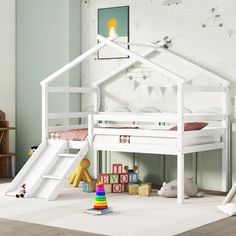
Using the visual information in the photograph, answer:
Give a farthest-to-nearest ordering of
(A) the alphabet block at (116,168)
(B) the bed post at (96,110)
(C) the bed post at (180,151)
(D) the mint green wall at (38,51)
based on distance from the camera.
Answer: (D) the mint green wall at (38,51)
(B) the bed post at (96,110)
(A) the alphabet block at (116,168)
(C) the bed post at (180,151)

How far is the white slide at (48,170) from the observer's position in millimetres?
5023

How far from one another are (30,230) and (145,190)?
5.40ft

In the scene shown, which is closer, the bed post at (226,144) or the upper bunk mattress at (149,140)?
the upper bunk mattress at (149,140)

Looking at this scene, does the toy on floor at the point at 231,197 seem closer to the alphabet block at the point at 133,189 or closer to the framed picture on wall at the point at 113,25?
the alphabet block at the point at 133,189

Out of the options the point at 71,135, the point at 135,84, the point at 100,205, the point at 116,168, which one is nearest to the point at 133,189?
the point at 116,168

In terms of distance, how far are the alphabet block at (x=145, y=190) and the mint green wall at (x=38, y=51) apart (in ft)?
4.70

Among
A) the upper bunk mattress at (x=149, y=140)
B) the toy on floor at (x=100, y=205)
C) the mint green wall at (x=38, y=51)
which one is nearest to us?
the toy on floor at (x=100, y=205)

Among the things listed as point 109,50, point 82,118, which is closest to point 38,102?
point 82,118

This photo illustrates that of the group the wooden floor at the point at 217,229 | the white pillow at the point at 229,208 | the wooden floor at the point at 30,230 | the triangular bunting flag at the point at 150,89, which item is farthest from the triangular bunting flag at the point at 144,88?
the wooden floor at the point at 30,230

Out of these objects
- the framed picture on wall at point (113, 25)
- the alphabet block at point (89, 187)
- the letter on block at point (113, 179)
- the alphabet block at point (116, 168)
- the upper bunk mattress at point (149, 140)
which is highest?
the framed picture on wall at point (113, 25)

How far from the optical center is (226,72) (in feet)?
17.5

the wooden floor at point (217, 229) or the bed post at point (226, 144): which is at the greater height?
the bed post at point (226, 144)

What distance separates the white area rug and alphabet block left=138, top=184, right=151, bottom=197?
0.32 ft

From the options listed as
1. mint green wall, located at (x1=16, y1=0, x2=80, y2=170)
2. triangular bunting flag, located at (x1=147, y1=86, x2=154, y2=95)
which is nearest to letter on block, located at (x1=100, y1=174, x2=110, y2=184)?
triangular bunting flag, located at (x1=147, y1=86, x2=154, y2=95)
